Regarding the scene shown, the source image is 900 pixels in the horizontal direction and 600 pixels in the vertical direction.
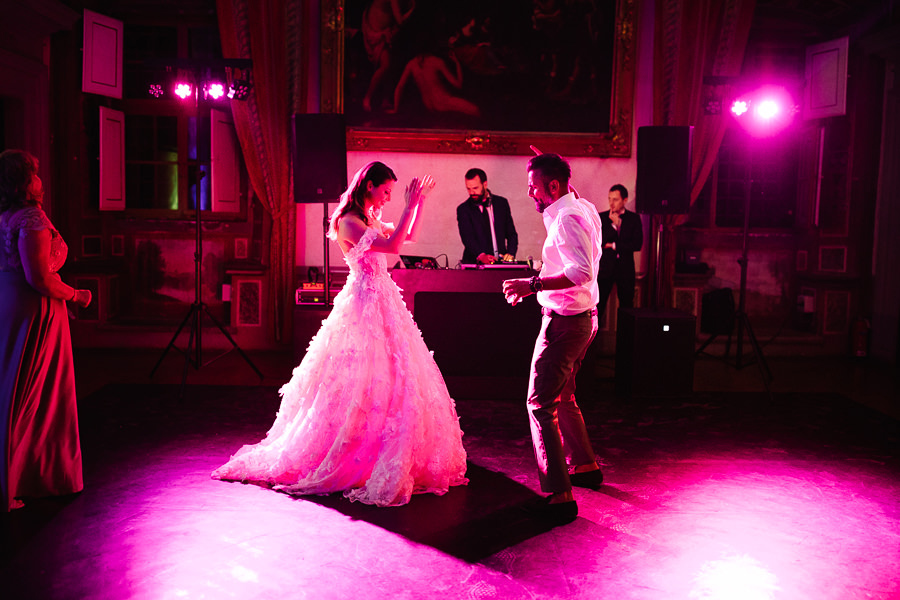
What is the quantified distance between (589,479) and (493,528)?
72cm

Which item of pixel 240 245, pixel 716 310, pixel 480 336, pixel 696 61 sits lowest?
pixel 480 336

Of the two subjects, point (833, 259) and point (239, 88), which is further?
point (833, 259)

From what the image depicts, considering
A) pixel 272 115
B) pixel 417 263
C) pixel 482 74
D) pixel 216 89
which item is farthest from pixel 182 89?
pixel 482 74

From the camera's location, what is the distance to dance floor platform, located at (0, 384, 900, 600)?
268 cm

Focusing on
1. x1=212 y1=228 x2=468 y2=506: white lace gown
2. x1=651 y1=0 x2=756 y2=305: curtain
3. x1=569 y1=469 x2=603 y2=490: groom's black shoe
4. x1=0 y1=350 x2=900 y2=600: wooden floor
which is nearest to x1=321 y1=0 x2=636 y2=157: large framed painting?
x1=651 y1=0 x2=756 y2=305: curtain

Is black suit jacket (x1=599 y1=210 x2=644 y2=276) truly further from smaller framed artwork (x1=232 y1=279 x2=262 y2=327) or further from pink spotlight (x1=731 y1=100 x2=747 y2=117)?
smaller framed artwork (x1=232 y1=279 x2=262 y2=327)

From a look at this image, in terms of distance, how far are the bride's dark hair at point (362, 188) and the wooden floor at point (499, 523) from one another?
1.34 m

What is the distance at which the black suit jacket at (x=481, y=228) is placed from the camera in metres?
6.33

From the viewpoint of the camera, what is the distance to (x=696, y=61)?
7051 millimetres

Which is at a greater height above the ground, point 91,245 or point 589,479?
point 91,245

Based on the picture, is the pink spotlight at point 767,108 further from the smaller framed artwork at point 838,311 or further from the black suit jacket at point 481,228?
the black suit jacket at point 481,228

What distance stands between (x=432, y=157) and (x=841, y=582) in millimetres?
5273

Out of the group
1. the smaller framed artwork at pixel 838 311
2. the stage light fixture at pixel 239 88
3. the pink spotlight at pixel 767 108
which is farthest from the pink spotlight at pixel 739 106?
the stage light fixture at pixel 239 88

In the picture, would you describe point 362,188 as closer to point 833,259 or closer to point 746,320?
point 746,320
